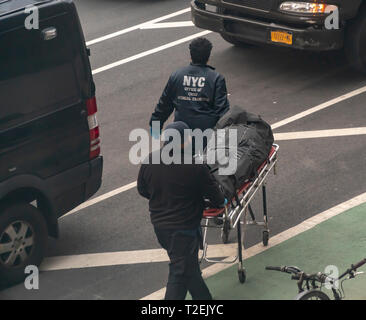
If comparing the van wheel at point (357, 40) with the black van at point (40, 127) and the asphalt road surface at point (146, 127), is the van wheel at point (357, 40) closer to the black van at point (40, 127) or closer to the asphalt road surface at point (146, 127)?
the asphalt road surface at point (146, 127)

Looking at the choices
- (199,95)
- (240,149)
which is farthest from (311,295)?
(199,95)

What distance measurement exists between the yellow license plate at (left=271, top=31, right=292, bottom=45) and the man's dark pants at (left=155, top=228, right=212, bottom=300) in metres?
5.50

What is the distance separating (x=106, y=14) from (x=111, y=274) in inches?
351

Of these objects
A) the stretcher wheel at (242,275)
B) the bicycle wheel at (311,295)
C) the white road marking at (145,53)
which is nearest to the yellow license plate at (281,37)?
the white road marking at (145,53)

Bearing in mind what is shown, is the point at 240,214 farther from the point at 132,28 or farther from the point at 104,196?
the point at 132,28

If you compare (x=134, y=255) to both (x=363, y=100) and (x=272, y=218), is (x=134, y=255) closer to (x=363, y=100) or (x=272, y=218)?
(x=272, y=218)

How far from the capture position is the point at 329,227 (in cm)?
943

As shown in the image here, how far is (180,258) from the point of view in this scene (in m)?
7.59

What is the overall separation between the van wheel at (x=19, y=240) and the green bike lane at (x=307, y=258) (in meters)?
1.70

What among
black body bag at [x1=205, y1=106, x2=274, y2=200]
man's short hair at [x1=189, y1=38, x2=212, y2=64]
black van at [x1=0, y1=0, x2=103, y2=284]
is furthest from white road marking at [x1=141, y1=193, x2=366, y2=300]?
man's short hair at [x1=189, y1=38, x2=212, y2=64]

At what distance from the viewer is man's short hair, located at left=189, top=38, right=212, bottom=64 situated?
9.16 m

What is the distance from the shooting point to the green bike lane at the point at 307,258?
8.34 meters

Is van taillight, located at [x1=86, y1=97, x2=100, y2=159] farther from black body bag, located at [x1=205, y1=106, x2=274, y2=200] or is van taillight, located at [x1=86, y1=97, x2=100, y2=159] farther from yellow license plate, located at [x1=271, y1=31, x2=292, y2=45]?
yellow license plate, located at [x1=271, y1=31, x2=292, y2=45]

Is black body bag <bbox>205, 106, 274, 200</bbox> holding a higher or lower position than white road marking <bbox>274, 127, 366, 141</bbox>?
higher
